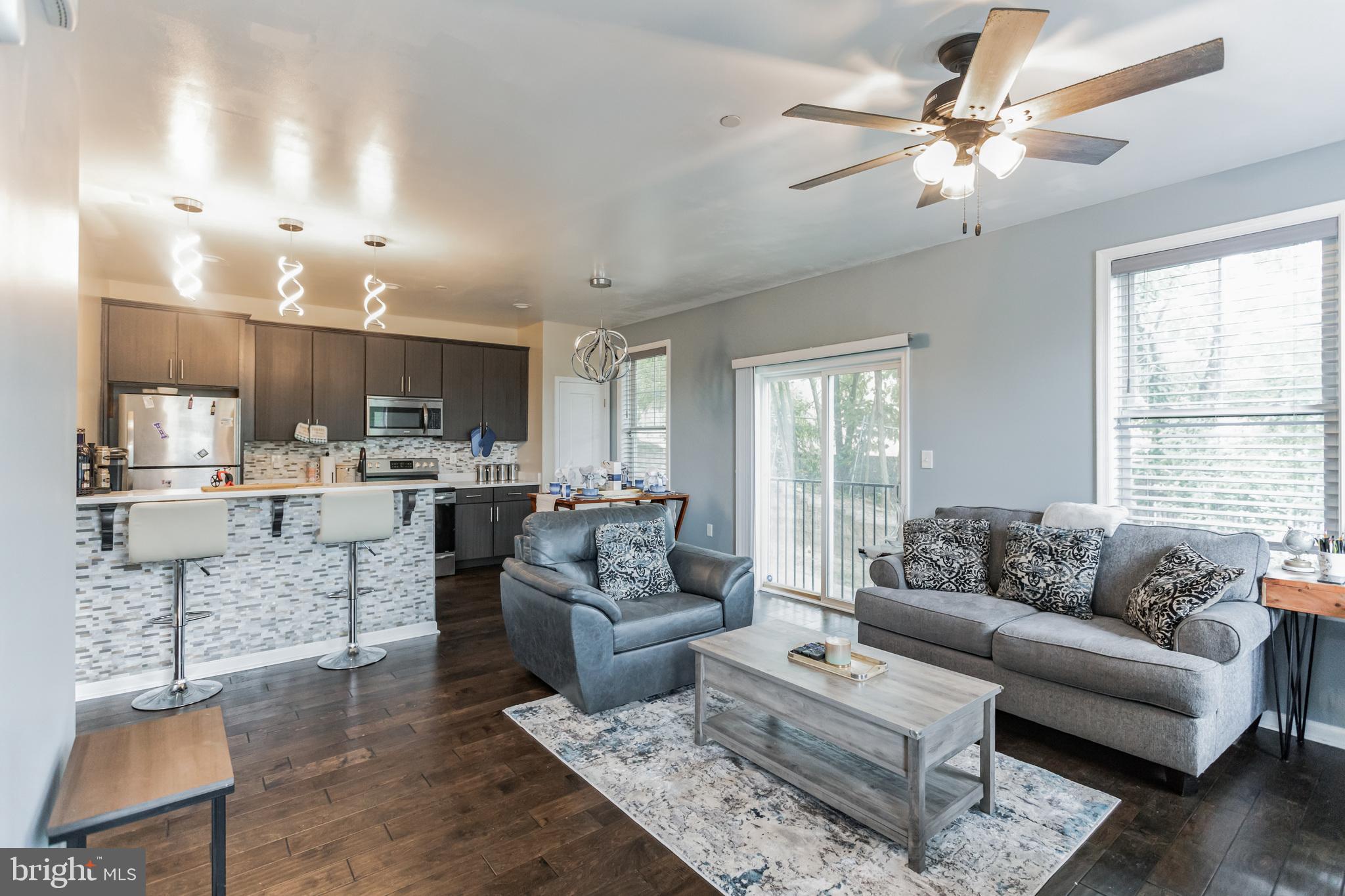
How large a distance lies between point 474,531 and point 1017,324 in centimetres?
527

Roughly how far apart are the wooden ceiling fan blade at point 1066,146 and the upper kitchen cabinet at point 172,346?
6145 millimetres

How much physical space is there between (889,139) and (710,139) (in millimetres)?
800

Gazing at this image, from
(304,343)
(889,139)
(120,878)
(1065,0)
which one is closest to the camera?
(120,878)

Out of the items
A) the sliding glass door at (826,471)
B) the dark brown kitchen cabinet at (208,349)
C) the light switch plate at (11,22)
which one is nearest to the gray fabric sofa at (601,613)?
the sliding glass door at (826,471)

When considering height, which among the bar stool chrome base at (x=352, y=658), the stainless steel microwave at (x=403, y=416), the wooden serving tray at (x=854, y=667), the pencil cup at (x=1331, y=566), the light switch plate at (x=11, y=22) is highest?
the light switch plate at (x=11, y=22)

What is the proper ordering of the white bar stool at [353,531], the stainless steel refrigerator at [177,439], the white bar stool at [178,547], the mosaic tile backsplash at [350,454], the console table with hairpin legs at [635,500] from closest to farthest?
the white bar stool at [178,547]
the white bar stool at [353,531]
the stainless steel refrigerator at [177,439]
the console table with hairpin legs at [635,500]
the mosaic tile backsplash at [350,454]

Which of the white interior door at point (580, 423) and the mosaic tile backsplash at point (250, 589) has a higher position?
the white interior door at point (580, 423)

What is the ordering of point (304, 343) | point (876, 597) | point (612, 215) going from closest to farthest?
point (876, 597) < point (612, 215) < point (304, 343)

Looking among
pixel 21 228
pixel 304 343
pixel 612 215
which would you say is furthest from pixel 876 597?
pixel 304 343

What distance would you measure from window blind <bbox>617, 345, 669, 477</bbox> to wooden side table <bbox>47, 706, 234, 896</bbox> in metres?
5.29

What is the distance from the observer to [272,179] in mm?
3279

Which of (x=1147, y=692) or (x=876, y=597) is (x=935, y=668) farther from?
(x=876, y=597)

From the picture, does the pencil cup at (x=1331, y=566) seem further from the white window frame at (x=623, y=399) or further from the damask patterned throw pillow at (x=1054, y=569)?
the white window frame at (x=623, y=399)

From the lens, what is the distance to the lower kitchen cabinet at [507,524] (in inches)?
269
